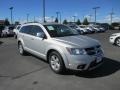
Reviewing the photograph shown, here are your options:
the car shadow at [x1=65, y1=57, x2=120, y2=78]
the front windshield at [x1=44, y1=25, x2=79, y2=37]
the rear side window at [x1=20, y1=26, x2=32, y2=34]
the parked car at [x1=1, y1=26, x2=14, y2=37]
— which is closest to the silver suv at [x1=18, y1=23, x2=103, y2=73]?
the front windshield at [x1=44, y1=25, x2=79, y2=37]

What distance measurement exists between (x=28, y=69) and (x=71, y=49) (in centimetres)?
213

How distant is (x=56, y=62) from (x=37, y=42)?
1509 millimetres

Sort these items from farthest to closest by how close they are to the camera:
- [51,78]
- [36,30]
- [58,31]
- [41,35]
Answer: [36,30] → [58,31] → [41,35] → [51,78]

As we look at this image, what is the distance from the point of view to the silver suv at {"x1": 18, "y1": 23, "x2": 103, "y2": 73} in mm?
5957

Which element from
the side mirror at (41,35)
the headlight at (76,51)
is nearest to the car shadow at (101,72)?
the headlight at (76,51)

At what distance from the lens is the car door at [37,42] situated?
7.26 meters

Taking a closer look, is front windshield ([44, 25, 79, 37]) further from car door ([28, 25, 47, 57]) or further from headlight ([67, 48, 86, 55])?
headlight ([67, 48, 86, 55])

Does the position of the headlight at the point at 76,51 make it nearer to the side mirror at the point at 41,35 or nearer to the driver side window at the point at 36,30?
the side mirror at the point at 41,35

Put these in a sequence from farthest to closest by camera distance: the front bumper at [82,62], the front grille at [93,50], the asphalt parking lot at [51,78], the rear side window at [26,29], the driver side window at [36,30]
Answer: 1. the rear side window at [26,29]
2. the driver side window at [36,30]
3. the front grille at [93,50]
4. the front bumper at [82,62]
5. the asphalt parking lot at [51,78]

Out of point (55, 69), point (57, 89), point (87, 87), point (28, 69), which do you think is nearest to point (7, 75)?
point (28, 69)

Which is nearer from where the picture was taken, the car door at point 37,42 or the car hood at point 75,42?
the car hood at point 75,42

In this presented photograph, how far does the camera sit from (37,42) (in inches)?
301

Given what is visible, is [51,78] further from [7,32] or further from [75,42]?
[7,32]

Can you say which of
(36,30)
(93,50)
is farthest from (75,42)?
(36,30)
